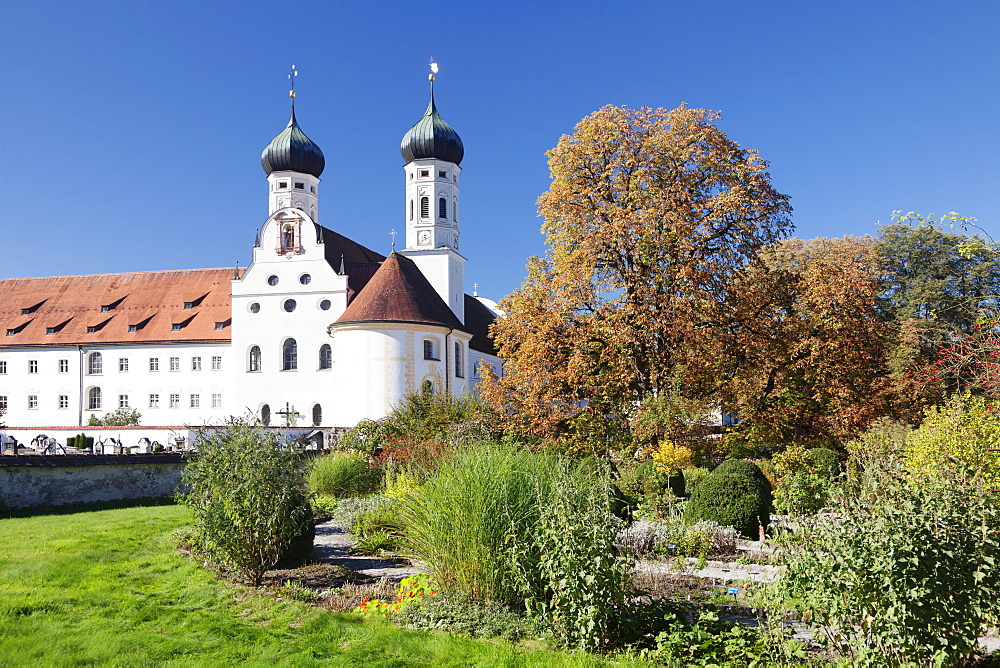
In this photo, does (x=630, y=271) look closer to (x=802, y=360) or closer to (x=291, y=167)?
(x=802, y=360)

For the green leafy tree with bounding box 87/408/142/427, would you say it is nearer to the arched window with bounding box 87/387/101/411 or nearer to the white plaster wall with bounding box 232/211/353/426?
the arched window with bounding box 87/387/101/411

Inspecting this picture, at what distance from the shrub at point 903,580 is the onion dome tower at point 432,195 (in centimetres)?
4302

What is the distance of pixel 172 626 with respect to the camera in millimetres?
7227

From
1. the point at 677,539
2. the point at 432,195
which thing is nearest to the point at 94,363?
the point at 432,195

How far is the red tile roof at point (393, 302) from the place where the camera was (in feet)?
A: 122

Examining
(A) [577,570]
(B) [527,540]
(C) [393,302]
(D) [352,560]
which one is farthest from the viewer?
(C) [393,302]

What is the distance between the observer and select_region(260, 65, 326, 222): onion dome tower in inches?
1912

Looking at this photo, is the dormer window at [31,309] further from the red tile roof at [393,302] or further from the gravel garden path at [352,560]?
the gravel garden path at [352,560]

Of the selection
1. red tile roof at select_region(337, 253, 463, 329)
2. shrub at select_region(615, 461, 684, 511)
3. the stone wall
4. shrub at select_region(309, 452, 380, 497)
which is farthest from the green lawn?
red tile roof at select_region(337, 253, 463, 329)

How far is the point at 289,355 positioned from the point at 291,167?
13.9m

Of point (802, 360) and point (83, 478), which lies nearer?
point (802, 360)

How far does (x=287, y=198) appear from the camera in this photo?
48.8 metres

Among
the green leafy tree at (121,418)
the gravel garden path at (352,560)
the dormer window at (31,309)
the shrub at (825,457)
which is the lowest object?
the gravel garden path at (352,560)

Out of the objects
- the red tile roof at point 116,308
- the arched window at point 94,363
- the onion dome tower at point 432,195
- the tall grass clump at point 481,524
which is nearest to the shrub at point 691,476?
the tall grass clump at point 481,524
